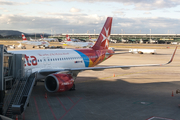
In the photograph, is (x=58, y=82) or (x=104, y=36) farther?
(x=104, y=36)

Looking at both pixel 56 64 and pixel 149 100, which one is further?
pixel 56 64

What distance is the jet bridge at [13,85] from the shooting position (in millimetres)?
15569

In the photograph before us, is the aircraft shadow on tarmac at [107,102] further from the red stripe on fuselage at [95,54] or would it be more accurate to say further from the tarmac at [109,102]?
the red stripe on fuselage at [95,54]

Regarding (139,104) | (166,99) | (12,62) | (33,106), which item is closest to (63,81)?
(33,106)

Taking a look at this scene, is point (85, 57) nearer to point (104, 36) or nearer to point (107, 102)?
point (104, 36)

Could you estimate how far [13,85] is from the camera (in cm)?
1714

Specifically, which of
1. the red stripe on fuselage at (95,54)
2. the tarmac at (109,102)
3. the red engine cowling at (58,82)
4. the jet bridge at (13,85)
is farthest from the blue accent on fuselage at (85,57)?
the jet bridge at (13,85)

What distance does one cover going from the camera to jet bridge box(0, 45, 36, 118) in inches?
613

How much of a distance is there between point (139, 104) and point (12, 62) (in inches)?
433

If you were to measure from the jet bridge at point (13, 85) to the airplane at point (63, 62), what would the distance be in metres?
3.64

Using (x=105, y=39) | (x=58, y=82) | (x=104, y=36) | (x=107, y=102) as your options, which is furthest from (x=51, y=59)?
(x=105, y=39)

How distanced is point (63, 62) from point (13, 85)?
394 inches

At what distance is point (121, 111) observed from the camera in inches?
681

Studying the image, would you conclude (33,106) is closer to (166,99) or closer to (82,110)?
(82,110)
